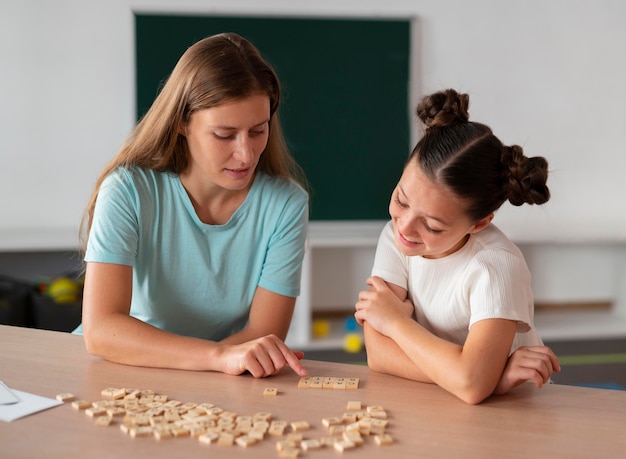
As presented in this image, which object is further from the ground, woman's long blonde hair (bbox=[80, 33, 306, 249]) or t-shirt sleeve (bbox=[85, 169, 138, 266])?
woman's long blonde hair (bbox=[80, 33, 306, 249])

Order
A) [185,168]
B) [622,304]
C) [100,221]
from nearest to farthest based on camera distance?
[100,221]
[185,168]
[622,304]

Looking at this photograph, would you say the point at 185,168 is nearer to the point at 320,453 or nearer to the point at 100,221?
the point at 100,221

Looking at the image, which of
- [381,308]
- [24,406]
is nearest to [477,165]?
[381,308]

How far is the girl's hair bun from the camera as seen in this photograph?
1755 mm

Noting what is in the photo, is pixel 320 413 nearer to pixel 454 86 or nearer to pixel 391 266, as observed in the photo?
pixel 391 266

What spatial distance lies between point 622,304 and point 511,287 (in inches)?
134

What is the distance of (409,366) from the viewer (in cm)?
167

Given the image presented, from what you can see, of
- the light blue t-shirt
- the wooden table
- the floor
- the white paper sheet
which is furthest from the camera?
the floor

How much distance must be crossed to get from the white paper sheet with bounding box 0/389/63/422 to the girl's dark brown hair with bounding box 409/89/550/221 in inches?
36.2

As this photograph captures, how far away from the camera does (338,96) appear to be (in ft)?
14.1

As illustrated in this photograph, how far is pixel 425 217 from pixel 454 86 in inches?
112

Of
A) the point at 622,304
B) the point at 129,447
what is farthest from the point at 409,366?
the point at 622,304

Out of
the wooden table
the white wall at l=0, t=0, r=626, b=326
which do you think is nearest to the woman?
the wooden table

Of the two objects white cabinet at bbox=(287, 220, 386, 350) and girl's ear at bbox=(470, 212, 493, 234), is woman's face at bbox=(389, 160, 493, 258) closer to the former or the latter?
girl's ear at bbox=(470, 212, 493, 234)
